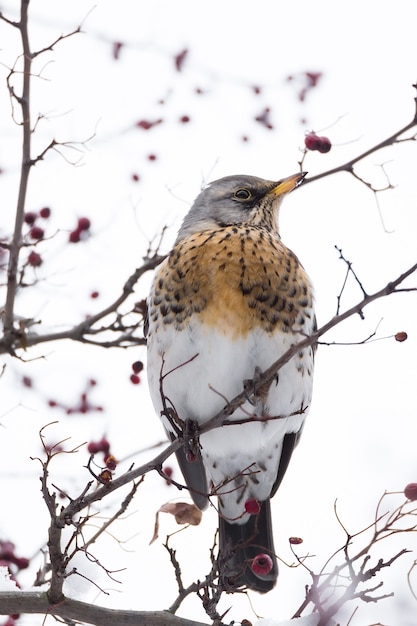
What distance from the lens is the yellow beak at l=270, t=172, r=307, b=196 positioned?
454 centimetres

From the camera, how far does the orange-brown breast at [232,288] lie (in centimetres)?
396

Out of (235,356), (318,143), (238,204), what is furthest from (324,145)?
(235,356)

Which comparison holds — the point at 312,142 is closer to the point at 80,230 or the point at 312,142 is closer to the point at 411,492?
the point at 80,230

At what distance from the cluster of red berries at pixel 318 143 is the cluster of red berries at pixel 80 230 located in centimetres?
154

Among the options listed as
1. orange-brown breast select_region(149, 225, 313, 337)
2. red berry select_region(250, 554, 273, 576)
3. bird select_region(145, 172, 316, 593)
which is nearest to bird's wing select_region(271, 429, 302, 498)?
bird select_region(145, 172, 316, 593)

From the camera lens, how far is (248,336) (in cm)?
392

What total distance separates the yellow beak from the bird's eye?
0.57 ft

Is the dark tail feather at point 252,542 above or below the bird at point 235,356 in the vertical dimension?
below

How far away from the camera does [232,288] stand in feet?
13.1

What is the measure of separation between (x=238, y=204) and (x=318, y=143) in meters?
0.77

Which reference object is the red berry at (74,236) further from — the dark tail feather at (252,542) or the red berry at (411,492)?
the red berry at (411,492)

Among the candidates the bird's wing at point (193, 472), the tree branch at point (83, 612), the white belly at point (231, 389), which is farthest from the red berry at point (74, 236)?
the tree branch at point (83, 612)

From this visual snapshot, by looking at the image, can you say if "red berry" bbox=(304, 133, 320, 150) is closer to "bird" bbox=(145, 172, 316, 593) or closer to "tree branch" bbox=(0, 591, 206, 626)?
"bird" bbox=(145, 172, 316, 593)

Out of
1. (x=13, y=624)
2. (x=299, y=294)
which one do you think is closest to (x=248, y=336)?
(x=299, y=294)
